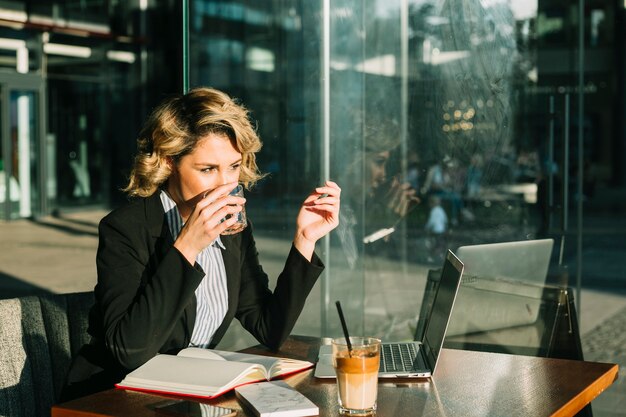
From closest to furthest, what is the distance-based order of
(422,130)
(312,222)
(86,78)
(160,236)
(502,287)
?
1. (160,236)
2. (312,222)
3. (502,287)
4. (422,130)
5. (86,78)

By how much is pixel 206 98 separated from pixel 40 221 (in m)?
13.5

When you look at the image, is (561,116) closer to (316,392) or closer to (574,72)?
(574,72)

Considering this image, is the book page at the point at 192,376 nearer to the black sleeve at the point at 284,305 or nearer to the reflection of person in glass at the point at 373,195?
the black sleeve at the point at 284,305

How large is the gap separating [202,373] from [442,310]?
1.92ft

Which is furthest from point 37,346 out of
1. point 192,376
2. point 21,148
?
point 21,148

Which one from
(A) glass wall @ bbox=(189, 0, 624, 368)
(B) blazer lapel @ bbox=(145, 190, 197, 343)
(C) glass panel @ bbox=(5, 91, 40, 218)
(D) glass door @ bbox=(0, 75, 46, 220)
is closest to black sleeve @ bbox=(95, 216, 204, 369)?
(B) blazer lapel @ bbox=(145, 190, 197, 343)

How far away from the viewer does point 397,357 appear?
2.18m

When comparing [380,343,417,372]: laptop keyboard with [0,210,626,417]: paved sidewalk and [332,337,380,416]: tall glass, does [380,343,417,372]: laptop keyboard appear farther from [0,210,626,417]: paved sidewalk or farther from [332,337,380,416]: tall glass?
[0,210,626,417]: paved sidewalk

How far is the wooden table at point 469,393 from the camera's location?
1766mm

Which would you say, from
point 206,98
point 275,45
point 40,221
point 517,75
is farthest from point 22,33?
point 206,98

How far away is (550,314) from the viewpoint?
3.69 metres

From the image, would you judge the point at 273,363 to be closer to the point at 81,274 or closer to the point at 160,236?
the point at 160,236

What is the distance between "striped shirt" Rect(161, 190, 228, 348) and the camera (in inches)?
93.6

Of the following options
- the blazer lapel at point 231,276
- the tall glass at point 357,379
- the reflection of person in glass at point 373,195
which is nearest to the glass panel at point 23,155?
the reflection of person in glass at point 373,195
